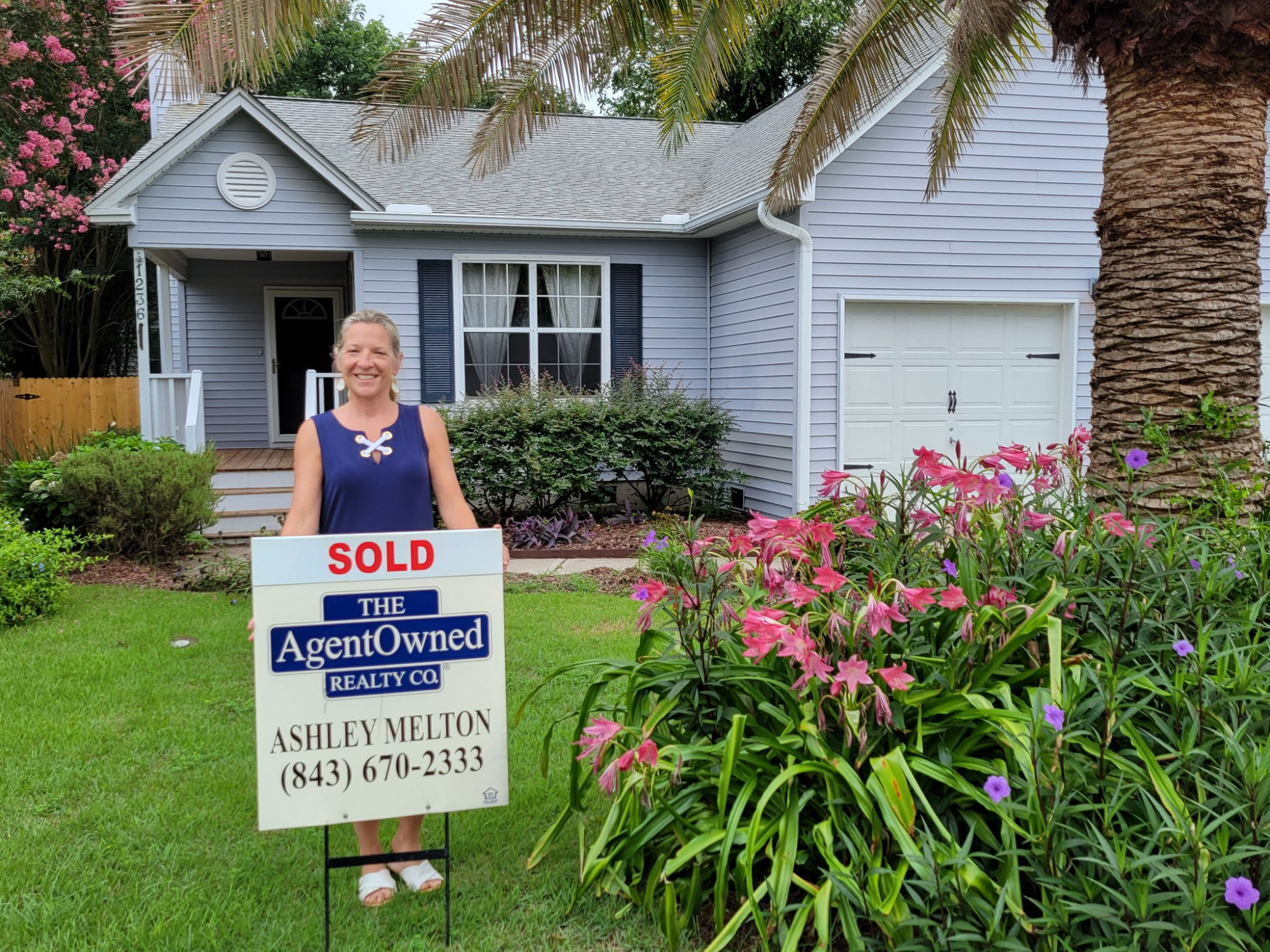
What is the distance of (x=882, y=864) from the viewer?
250 cm

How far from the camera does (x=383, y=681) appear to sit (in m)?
2.79

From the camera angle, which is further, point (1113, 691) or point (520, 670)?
point (520, 670)

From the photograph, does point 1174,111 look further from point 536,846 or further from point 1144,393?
point 536,846

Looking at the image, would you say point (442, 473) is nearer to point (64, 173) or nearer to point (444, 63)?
point (444, 63)

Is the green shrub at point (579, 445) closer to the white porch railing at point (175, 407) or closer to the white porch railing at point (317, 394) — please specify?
the white porch railing at point (317, 394)

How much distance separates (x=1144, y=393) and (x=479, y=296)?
27.1 ft

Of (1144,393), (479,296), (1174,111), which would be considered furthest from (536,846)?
(479,296)

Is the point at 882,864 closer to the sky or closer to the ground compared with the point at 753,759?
closer to the ground

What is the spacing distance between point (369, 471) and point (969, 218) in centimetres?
913

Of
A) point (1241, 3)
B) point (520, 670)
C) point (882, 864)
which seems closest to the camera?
point (882, 864)

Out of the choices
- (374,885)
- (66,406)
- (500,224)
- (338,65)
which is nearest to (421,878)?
(374,885)

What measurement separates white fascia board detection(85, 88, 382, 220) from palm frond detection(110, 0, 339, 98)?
6130 mm

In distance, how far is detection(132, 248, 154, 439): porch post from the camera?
10.5 m

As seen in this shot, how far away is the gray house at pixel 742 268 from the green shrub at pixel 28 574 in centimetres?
329
